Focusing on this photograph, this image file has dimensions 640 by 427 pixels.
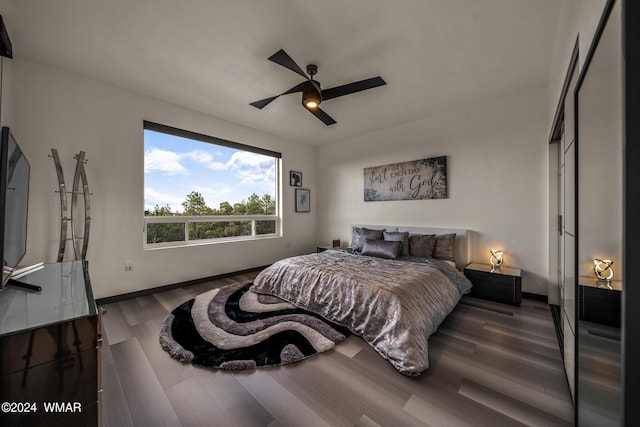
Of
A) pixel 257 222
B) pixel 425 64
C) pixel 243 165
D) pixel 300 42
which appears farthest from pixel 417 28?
pixel 257 222

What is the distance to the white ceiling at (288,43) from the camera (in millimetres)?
1840

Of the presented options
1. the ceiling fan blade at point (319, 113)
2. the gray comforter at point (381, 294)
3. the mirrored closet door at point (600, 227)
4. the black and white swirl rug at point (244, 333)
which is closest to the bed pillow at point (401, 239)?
the gray comforter at point (381, 294)

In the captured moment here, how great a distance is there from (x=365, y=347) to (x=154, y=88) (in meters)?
3.81

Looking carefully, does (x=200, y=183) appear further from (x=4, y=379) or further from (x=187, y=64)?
(x=4, y=379)

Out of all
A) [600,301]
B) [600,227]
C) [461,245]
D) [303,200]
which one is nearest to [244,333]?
[600,301]

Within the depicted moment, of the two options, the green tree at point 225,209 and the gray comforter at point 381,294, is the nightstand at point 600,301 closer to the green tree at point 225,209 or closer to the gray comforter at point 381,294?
the gray comforter at point 381,294

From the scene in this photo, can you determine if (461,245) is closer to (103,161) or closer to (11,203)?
(11,203)

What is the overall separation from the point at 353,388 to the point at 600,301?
1359 millimetres

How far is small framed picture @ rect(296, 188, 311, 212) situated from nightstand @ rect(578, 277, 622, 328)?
173 inches

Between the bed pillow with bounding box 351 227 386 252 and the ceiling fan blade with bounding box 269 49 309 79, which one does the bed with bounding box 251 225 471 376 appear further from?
the ceiling fan blade with bounding box 269 49 309 79

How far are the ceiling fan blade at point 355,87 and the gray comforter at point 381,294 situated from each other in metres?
1.88

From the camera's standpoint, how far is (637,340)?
66 cm

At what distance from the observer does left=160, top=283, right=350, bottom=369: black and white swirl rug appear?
1.88 m

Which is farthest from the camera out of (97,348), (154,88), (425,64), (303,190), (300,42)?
(303,190)
